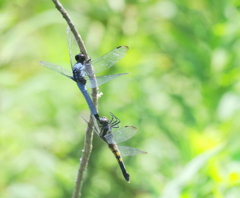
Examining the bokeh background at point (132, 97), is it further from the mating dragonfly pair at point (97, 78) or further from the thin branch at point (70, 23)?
the thin branch at point (70, 23)

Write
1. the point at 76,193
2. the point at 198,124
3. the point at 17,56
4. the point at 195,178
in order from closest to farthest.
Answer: the point at 76,193 < the point at 195,178 < the point at 198,124 < the point at 17,56

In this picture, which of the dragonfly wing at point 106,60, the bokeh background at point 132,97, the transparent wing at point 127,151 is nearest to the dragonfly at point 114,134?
the transparent wing at point 127,151

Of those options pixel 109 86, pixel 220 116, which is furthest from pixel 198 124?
pixel 109 86

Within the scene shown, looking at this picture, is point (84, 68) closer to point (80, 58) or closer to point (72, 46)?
point (80, 58)

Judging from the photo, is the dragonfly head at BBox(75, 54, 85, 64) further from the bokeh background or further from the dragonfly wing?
the bokeh background

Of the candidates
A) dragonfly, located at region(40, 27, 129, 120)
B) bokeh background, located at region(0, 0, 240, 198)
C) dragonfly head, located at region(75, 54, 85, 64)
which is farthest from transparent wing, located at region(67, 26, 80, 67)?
bokeh background, located at region(0, 0, 240, 198)

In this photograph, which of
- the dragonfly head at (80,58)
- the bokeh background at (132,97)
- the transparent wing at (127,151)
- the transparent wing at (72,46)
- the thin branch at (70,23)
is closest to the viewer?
the thin branch at (70,23)

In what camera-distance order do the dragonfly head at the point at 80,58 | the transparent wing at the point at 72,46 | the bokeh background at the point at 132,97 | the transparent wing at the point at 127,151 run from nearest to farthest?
1. the dragonfly head at the point at 80,58
2. the transparent wing at the point at 72,46
3. the transparent wing at the point at 127,151
4. the bokeh background at the point at 132,97

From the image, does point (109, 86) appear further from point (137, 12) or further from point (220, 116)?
point (220, 116)
